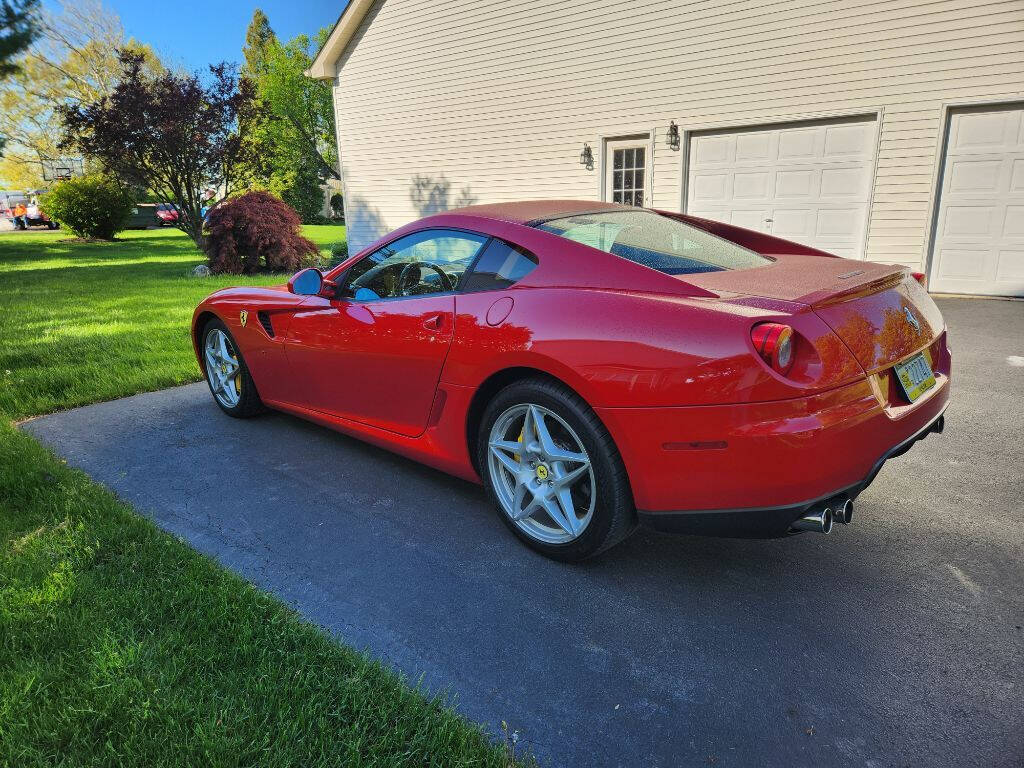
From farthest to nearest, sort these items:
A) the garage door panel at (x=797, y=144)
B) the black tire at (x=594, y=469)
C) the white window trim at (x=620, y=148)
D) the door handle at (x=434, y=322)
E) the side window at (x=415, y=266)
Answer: the white window trim at (x=620, y=148)
the garage door panel at (x=797, y=144)
the side window at (x=415, y=266)
the door handle at (x=434, y=322)
the black tire at (x=594, y=469)

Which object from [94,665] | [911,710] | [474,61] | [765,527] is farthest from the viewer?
[474,61]

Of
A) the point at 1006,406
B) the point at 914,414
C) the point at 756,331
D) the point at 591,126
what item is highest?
the point at 591,126

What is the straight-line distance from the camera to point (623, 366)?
220cm

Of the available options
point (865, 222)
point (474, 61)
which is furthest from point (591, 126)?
point (865, 222)

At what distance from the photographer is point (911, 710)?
1.82 metres

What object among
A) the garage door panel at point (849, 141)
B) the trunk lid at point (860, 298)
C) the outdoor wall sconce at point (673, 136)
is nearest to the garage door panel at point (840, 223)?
the garage door panel at point (849, 141)

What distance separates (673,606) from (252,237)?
12788mm

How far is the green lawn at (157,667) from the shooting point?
169 cm

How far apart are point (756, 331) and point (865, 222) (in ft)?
27.9

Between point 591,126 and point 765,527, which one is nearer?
point 765,527

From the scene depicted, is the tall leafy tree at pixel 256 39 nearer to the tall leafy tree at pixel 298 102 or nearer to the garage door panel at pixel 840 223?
the tall leafy tree at pixel 298 102

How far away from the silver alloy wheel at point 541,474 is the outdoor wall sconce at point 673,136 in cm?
913

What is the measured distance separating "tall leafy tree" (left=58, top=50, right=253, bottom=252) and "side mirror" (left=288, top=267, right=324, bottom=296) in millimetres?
12787

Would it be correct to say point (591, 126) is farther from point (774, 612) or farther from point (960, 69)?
point (774, 612)
